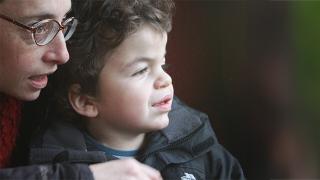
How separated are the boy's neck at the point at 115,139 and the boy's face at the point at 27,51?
0.23m

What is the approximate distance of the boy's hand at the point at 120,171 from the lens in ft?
4.26

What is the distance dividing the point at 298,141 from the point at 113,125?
690 mm

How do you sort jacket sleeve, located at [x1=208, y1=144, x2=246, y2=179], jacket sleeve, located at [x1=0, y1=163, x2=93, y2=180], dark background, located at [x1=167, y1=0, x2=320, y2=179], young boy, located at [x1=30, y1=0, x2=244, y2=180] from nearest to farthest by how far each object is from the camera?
1. jacket sleeve, located at [x1=0, y1=163, x2=93, y2=180]
2. young boy, located at [x1=30, y1=0, x2=244, y2=180]
3. jacket sleeve, located at [x1=208, y1=144, x2=246, y2=179]
4. dark background, located at [x1=167, y1=0, x2=320, y2=179]

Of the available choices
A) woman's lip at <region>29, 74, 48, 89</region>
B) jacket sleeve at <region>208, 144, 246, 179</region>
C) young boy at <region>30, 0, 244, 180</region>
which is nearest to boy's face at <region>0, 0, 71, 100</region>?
woman's lip at <region>29, 74, 48, 89</region>

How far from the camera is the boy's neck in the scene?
1.51m

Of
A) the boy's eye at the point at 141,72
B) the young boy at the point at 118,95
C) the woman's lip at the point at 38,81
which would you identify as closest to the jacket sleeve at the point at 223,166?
the young boy at the point at 118,95

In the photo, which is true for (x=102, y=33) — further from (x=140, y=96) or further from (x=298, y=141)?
(x=298, y=141)

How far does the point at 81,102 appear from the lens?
58.6 inches

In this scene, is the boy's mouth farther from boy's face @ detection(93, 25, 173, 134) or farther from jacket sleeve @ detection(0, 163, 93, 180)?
jacket sleeve @ detection(0, 163, 93, 180)

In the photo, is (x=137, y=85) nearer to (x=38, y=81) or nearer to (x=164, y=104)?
(x=164, y=104)

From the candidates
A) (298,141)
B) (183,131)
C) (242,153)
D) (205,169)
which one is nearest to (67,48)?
(183,131)

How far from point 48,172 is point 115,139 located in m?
0.28

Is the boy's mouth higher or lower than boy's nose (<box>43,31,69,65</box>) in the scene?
lower

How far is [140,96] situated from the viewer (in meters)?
1.45
